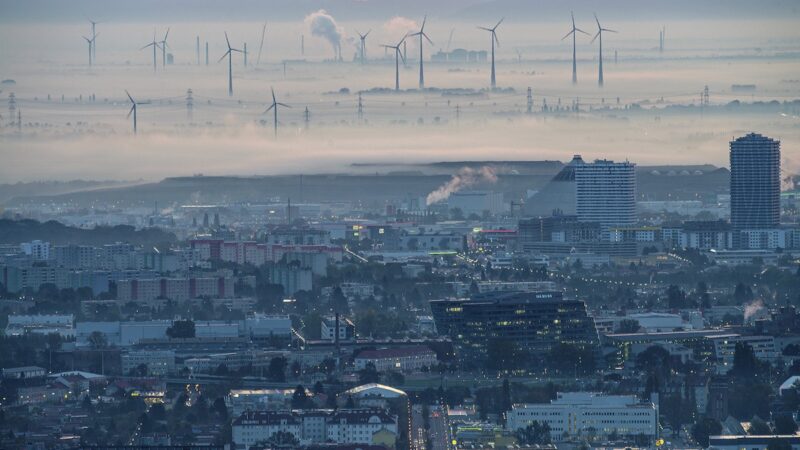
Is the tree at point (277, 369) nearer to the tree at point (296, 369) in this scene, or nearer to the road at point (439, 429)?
the tree at point (296, 369)

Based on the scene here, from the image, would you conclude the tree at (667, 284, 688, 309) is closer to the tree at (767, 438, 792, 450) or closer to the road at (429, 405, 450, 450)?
the road at (429, 405, 450, 450)

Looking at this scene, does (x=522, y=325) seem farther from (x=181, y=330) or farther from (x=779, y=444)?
(x=779, y=444)

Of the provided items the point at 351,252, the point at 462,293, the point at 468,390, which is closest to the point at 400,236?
the point at 351,252

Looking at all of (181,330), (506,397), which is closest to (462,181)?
(181,330)

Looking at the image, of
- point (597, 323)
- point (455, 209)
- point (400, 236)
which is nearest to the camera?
point (597, 323)

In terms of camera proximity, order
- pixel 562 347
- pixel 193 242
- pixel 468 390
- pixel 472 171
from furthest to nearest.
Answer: pixel 472 171 < pixel 193 242 < pixel 562 347 < pixel 468 390

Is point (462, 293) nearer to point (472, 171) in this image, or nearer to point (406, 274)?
point (406, 274)
